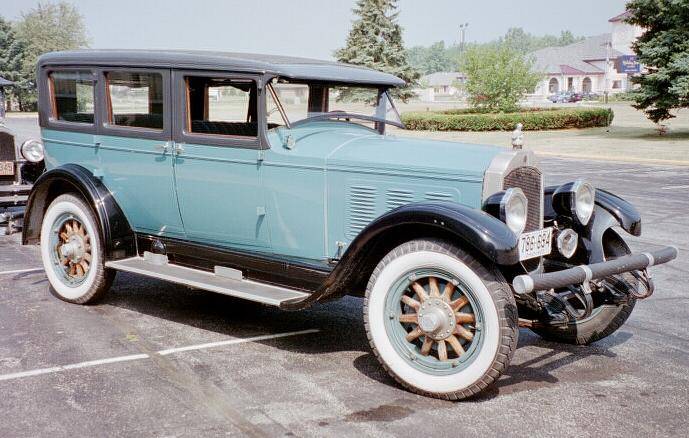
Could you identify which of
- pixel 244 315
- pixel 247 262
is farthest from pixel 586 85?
pixel 247 262

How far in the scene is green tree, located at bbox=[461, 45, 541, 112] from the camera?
32.4m

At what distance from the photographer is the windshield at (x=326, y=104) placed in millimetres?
4750

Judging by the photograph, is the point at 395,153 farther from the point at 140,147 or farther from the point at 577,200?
the point at 140,147

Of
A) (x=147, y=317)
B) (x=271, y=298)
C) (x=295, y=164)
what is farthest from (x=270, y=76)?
(x=147, y=317)

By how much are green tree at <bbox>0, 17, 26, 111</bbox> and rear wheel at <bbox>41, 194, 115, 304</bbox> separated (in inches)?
2381

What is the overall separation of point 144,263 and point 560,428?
10.6 ft

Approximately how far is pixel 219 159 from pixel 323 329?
1.42m

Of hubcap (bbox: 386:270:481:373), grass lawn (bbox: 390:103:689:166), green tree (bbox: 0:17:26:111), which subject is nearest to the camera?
hubcap (bbox: 386:270:481:373)

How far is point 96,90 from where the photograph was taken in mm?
5578

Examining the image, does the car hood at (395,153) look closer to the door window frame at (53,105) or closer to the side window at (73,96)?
the door window frame at (53,105)

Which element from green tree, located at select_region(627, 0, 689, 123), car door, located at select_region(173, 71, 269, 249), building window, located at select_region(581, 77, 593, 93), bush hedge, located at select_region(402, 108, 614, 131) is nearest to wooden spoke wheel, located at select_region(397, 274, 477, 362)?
car door, located at select_region(173, 71, 269, 249)

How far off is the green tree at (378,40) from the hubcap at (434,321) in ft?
125

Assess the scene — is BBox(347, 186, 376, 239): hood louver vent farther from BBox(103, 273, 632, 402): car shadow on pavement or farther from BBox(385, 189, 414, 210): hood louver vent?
BBox(103, 273, 632, 402): car shadow on pavement

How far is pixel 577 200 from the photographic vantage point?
451cm
